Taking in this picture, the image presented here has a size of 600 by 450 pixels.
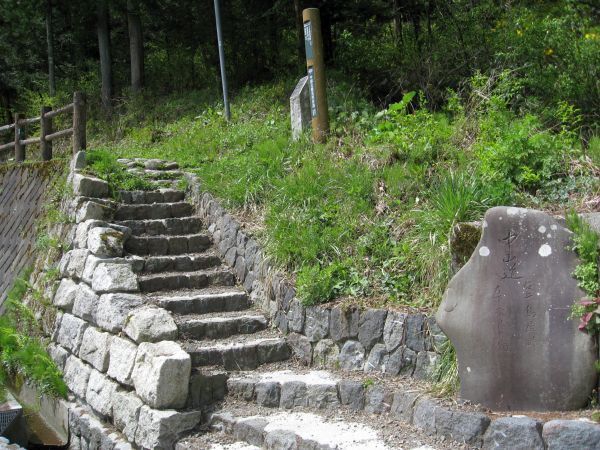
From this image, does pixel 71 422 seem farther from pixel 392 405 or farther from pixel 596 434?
pixel 596 434

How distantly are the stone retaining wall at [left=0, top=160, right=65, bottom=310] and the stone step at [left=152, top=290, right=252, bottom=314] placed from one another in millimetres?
3168

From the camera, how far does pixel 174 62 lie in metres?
19.2

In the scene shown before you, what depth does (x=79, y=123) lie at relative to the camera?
9.36 meters

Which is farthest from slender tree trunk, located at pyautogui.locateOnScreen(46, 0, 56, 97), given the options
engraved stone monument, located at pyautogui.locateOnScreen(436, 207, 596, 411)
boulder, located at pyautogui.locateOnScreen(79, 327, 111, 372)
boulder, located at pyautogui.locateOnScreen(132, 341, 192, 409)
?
engraved stone monument, located at pyautogui.locateOnScreen(436, 207, 596, 411)

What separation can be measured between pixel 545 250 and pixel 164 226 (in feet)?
16.6

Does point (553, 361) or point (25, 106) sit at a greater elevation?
point (25, 106)

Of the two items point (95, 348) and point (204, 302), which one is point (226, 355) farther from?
point (95, 348)

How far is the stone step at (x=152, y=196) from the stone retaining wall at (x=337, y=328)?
152cm

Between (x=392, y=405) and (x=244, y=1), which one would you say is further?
(x=244, y=1)

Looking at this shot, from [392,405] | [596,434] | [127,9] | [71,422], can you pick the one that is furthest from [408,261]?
[127,9]

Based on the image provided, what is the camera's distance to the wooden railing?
937cm

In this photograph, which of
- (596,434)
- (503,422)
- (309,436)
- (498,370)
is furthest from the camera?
(309,436)

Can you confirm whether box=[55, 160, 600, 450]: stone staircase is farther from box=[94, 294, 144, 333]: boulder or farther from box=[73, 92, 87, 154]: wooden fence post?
box=[73, 92, 87, 154]: wooden fence post

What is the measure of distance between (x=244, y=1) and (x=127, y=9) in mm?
3376
